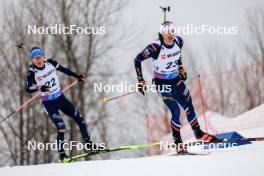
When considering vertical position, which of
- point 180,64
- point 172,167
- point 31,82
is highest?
point 180,64

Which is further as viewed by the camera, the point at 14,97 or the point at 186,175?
the point at 14,97

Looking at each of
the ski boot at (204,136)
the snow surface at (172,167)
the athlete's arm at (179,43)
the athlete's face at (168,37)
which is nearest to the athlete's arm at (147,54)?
the athlete's face at (168,37)

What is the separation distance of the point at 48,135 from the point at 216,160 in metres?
15.3

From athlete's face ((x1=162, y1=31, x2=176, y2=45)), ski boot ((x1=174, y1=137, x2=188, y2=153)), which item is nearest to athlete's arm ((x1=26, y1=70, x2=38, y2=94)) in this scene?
athlete's face ((x1=162, y1=31, x2=176, y2=45))

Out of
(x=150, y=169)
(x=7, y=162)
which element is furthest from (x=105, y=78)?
(x=150, y=169)

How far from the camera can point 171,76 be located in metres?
8.47

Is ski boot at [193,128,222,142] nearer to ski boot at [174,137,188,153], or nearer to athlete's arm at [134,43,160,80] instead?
ski boot at [174,137,188,153]

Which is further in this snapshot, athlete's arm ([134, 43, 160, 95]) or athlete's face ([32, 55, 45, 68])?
athlete's face ([32, 55, 45, 68])

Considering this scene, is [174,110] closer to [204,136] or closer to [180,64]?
[204,136]

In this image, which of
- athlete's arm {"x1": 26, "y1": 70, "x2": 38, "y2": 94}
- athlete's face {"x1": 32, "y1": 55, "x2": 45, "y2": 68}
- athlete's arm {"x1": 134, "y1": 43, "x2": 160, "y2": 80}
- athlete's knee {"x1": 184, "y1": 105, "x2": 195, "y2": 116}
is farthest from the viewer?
athlete's arm {"x1": 26, "y1": 70, "x2": 38, "y2": 94}

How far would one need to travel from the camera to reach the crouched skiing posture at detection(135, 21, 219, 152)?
832 centimetres

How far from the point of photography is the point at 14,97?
2197 cm

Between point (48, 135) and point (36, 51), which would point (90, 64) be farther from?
point (36, 51)

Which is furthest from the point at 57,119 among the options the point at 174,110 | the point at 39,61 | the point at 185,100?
the point at 185,100
